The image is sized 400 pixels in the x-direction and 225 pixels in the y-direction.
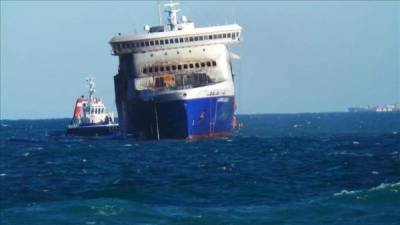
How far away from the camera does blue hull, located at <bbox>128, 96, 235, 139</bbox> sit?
3447 inches

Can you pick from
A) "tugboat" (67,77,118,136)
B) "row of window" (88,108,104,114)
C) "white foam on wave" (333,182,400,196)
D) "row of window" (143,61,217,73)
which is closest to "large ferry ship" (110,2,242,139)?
"row of window" (143,61,217,73)

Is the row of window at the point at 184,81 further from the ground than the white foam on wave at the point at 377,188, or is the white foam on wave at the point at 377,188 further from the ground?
the row of window at the point at 184,81

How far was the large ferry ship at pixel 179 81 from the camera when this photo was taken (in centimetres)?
8825

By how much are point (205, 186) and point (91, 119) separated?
8402 cm

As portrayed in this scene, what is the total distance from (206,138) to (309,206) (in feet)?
167

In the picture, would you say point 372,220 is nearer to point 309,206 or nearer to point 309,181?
point 309,206

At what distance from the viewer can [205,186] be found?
1892 inches

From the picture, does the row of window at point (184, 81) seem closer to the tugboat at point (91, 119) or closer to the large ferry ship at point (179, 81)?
the large ferry ship at point (179, 81)

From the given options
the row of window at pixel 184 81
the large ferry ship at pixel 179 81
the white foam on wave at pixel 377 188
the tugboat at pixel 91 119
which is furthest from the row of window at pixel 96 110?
the white foam on wave at pixel 377 188

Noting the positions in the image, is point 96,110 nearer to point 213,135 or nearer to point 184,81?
point 184,81

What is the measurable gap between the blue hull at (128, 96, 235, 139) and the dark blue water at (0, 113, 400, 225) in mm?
10148

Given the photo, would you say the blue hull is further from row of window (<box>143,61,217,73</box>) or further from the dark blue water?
the dark blue water

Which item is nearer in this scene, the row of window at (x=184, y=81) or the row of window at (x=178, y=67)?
the row of window at (x=184, y=81)

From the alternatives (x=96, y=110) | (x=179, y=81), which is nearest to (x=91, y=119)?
(x=96, y=110)
